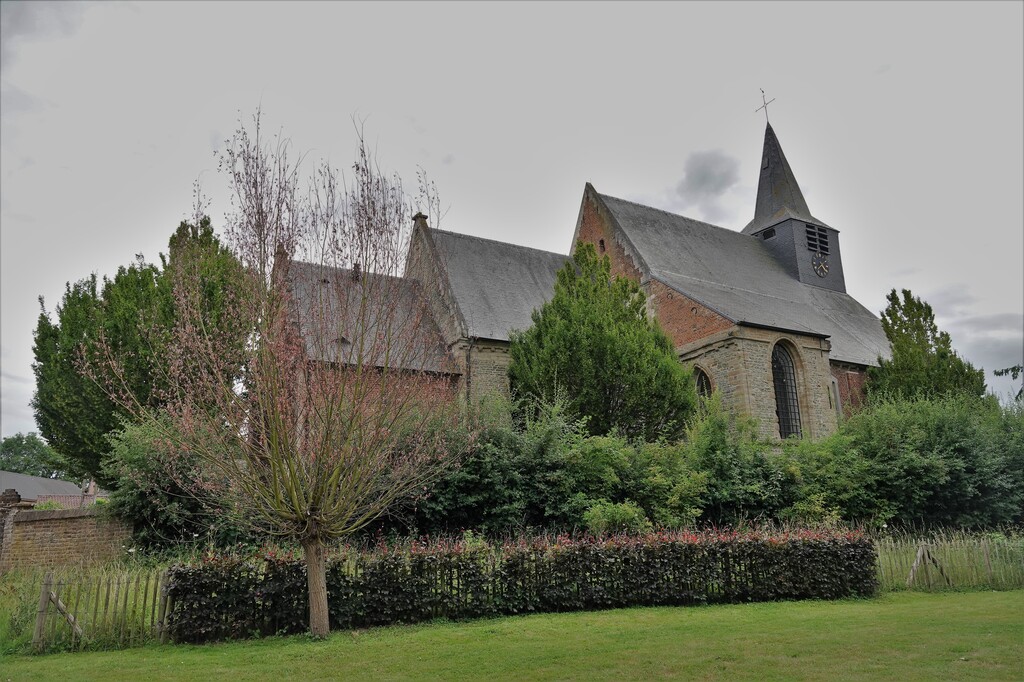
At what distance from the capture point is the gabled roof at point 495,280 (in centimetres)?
2292

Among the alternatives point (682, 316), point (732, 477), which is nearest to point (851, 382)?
point (682, 316)

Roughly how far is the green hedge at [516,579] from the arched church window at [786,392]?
10.9m

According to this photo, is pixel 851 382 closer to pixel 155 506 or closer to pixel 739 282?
pixel 739 282

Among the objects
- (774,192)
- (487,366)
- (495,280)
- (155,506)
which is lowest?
(155,506)

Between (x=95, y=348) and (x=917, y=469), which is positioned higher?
(x=95, y=348)

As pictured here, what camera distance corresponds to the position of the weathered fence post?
8461 mm

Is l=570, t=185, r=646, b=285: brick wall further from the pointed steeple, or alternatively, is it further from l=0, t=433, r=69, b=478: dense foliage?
l=0, t=433, r=69, b=478: dense foliage

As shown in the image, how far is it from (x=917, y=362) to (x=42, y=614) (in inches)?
1014

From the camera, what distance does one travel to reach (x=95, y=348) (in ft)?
55.0

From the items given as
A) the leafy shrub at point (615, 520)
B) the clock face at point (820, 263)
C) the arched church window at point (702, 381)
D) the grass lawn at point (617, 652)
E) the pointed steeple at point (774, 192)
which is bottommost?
the grass lawn at point (617, 652)

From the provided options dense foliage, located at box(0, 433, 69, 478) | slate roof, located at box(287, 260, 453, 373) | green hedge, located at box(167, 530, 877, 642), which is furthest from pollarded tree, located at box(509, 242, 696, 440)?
dense foliage, located at box(0, 433, 69, 478)

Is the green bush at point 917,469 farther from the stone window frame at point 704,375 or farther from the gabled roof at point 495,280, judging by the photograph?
the gabled roof at point 495,280

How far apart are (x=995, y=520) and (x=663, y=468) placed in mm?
9158

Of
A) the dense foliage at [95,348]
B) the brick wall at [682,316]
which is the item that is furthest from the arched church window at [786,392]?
the dense foliage at [95,348]
